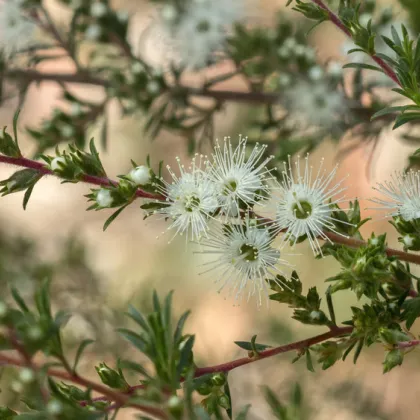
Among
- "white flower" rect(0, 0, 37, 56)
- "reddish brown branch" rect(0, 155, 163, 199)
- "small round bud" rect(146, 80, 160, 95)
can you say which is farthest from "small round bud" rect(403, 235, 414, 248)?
"white flower" rect(0, 0, 37, 56)

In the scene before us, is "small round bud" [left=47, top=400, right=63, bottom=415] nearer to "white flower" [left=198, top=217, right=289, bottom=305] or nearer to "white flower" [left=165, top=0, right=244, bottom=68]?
"white flower" [left=198, top=217, right=289, bottom=305]

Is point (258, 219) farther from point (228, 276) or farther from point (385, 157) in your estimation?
point (385, 157)

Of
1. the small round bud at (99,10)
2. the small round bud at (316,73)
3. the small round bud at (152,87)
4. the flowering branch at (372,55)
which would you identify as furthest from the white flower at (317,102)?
the flowering branch at (372,55)

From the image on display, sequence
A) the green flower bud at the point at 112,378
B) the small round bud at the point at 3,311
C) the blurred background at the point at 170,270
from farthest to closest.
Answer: the blurred background at the point at 170,270, the green flower bud at the point at 112,378, the small round bud at the point at 3,311

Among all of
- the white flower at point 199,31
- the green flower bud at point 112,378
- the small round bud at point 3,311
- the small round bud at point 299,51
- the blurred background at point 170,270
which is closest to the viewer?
the small round bud at point 3,311

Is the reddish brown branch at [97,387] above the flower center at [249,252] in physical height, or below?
below

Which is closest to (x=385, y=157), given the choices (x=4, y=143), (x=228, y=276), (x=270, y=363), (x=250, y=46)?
(x=270, y=363)

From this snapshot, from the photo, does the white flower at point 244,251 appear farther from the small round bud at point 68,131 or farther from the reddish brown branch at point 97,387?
the small round bud at point 68,131
